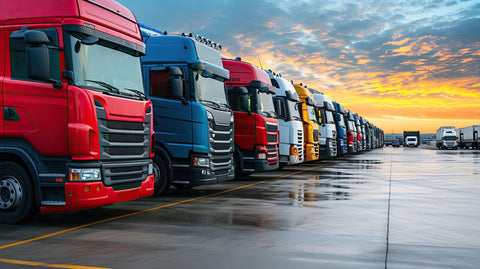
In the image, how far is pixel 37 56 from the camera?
25.4 ft

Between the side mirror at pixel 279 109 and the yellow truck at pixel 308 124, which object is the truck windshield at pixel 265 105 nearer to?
the side mirror at pixel 279 109

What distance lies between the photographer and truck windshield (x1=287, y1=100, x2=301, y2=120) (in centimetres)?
2136

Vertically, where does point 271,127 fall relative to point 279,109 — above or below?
below

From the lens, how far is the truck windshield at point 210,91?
1285cm

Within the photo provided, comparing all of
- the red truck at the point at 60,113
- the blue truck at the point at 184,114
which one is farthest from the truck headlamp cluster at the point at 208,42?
the red truck at the point at 60,113

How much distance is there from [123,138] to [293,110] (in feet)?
44.2

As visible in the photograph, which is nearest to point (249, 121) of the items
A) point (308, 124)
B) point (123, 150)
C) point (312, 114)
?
point (308, 124)

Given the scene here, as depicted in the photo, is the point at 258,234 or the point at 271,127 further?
the point at 271,127

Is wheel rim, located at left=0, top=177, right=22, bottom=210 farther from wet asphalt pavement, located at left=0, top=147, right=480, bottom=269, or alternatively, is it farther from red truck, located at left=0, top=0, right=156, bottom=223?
wet asphalt pavement, located at left=0, top=147, right=480, bottom=269

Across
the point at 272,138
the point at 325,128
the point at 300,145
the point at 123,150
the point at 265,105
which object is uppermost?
the point at 265,105

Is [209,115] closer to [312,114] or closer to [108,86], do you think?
[108,86]

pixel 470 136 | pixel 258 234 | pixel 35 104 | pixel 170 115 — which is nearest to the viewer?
pixel 258 234

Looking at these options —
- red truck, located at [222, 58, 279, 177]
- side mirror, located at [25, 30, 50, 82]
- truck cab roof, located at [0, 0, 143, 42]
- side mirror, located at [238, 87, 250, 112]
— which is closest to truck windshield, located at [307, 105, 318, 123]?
red truck, located at [222, 58, 279, 177]

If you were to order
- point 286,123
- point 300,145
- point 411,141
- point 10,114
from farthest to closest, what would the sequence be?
point 411,141 < point 300,145 < point 286,123 < point 10,114
